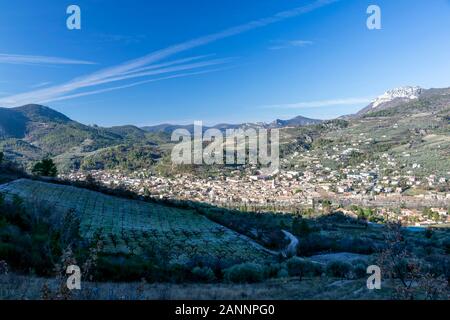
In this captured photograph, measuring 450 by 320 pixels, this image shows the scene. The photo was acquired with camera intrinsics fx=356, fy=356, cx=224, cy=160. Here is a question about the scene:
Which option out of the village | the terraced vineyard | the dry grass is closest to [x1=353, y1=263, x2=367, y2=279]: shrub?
the dry grass

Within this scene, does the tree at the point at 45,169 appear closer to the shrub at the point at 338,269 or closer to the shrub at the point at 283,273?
the shrub at the point at 283,273

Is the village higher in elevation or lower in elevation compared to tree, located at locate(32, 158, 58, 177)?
lower

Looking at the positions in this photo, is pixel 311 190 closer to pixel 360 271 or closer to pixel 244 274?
pixel 360 271

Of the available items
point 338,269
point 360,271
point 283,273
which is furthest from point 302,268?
point 360,271

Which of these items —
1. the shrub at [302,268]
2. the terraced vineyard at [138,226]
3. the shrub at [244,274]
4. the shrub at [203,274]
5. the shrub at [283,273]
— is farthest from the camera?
the terraced vineyard at [138,226]

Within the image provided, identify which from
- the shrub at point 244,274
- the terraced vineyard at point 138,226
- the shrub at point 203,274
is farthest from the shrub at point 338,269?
the terraced vineyard at point 138,226

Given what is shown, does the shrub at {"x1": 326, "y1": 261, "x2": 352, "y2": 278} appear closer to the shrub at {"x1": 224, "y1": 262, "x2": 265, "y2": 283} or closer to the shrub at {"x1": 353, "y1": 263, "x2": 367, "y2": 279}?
the shrub at {"x1": 353, "y1": 263, "x2": 367, "y2": 279}

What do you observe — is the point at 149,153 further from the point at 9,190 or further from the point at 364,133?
the point at 9,190
